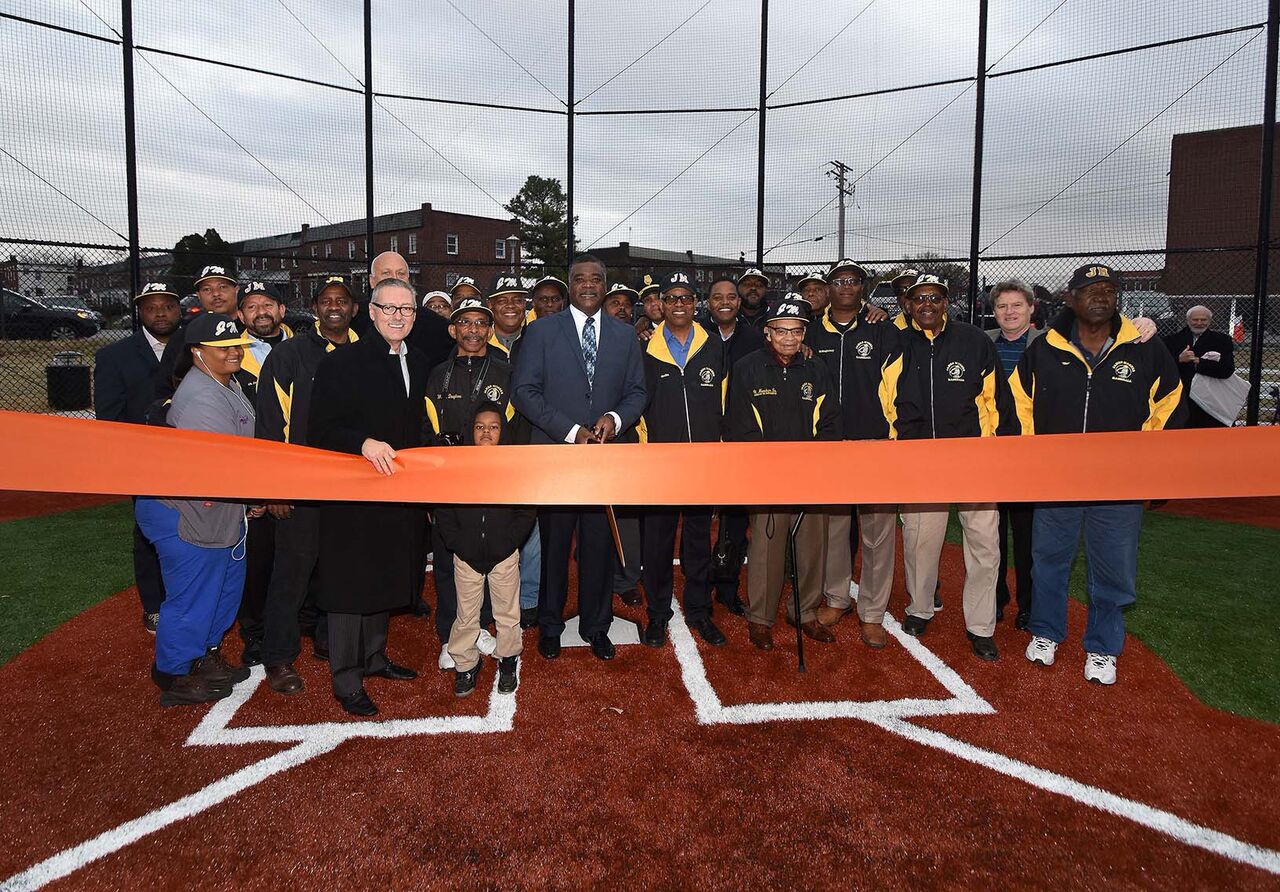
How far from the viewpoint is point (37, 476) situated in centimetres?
336

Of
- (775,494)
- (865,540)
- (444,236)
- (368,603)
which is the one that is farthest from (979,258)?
(444,236)

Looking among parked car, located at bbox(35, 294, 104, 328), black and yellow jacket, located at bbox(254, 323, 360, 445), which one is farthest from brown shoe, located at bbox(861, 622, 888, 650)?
parked car, located at bbox(35, 294, 104, 328)

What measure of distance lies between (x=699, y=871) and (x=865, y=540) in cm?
273

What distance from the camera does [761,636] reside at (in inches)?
191

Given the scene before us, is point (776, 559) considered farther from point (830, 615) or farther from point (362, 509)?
point (362, 509)

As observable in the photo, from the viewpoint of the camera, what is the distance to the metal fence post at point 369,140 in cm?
1056

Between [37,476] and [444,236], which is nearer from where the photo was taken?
[37,476]

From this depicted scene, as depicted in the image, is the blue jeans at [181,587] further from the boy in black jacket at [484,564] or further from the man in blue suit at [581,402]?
the man in blue suit at [581,402]

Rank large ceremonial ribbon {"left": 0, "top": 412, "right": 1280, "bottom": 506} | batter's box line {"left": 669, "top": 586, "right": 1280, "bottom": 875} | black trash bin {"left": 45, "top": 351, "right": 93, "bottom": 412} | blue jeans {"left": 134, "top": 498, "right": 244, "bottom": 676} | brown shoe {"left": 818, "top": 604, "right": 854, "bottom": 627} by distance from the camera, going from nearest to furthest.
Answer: batter's box line {"left": 669, "top": 586, "right": 1280, "bottom": 875} → large ceremonial ribbon {"left": 0, "top": 412, "right": 1280, "bottom": 506} → blue jeans {"left": 134, "top": 498, "right": 244, "bottom": 676} → brown shoe {"left": 818, "top": 604, "right": 854, "bottom": 627} → black trash bin {"left": 45, "top": 351, "right": 93, "bottom": 412}

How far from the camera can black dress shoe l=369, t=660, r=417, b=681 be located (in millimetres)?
4336

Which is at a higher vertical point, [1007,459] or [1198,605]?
[1007,459]

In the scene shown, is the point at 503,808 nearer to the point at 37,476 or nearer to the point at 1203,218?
the point at 37,476

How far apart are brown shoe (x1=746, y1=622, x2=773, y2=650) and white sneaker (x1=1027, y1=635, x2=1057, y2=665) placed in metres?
1.56

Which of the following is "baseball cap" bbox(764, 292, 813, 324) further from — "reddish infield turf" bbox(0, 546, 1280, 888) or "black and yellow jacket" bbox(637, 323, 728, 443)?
"reddish infield turf" bbox(0, 546, 1280, 888)
